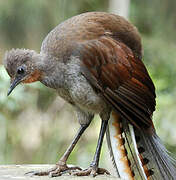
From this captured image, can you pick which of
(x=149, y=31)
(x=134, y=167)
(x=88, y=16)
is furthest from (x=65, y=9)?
(x=134, y=167)

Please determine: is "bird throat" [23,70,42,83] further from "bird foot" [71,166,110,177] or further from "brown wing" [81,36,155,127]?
"bird foot" [71,166,110,177]

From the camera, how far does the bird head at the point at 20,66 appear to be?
427 centimetres

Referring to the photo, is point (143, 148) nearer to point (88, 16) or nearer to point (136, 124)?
point (136, 124)

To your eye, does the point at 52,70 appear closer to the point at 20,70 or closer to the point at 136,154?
the point at 20,70

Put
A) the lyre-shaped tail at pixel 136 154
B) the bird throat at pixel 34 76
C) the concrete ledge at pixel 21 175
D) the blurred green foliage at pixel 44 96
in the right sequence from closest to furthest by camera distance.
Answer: the concrete ledge at pixel 21 175 → the bird throat at pixel 34 76 → the lyre-shaped tail at pixel 136 154 → the blurred green foliage at pixel 44 96

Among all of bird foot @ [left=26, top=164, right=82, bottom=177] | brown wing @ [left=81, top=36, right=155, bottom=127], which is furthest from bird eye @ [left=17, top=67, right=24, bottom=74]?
bird foot @ [left=26, top=164, right=82, bottom=177]

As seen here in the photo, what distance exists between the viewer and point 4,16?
8.38m

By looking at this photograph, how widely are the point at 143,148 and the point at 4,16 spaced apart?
4649 mm

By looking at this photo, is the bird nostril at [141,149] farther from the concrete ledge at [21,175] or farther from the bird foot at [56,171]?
the bird foot at [56,171]

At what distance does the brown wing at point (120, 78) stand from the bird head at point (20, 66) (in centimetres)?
47

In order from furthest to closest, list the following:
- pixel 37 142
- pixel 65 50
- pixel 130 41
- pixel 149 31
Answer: pixel 149 31 → pixel 37 142 → pixel 130 41 → pixel 65 50

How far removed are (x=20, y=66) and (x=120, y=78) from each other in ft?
2.96

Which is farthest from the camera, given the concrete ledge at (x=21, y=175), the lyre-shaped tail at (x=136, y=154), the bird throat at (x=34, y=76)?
the lyre-shaped tail at (x=136, y=154)

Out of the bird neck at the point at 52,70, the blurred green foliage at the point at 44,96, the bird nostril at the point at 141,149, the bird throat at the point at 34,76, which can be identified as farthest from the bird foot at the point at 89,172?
the blurred green foliage at the point at 44,96
